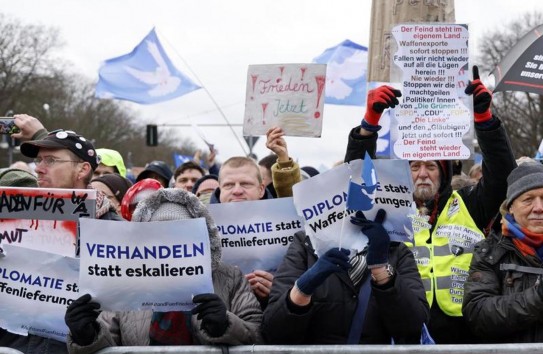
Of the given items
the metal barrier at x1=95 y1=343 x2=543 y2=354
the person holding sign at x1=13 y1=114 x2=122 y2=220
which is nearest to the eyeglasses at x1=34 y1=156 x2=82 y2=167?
the person holding sign at x1=13 y1=114 x2=122 y2=220

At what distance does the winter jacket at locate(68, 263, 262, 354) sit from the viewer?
3480mm

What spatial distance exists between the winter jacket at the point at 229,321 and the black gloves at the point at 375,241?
1.87ft

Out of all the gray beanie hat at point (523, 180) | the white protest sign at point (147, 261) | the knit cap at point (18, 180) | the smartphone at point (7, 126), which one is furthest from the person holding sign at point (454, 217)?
the smartphone at point (7, 126)

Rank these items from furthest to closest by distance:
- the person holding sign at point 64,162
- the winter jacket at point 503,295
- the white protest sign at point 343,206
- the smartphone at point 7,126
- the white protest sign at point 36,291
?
the smartphone at point 7,126 < the person holding sign at point 64,162 < the white protest sign at point 36,291 < the winter jacket at point 503,295 < the white protest sign at point 343,206

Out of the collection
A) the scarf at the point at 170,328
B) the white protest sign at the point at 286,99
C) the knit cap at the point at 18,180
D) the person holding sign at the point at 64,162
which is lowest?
the scarf at the point at 170,328

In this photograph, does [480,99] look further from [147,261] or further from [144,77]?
[144,77]

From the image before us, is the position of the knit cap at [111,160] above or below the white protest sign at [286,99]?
below

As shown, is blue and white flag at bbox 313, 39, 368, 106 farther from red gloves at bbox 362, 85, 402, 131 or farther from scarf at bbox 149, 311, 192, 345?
scarf at bbox 149, 311, 192, 345

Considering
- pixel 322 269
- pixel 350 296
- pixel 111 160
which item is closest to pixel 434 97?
pixel 350 296

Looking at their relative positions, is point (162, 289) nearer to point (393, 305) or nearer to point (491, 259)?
point (393, 305)

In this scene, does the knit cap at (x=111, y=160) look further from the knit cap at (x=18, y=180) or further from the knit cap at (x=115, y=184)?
the knit cap at (x=18, y=180)

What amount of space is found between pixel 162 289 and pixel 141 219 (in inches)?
14.4

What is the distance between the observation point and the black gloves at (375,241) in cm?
346

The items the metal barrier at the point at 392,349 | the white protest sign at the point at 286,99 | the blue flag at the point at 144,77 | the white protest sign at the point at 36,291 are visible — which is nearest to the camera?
the metal barrier at the point at 392,349
